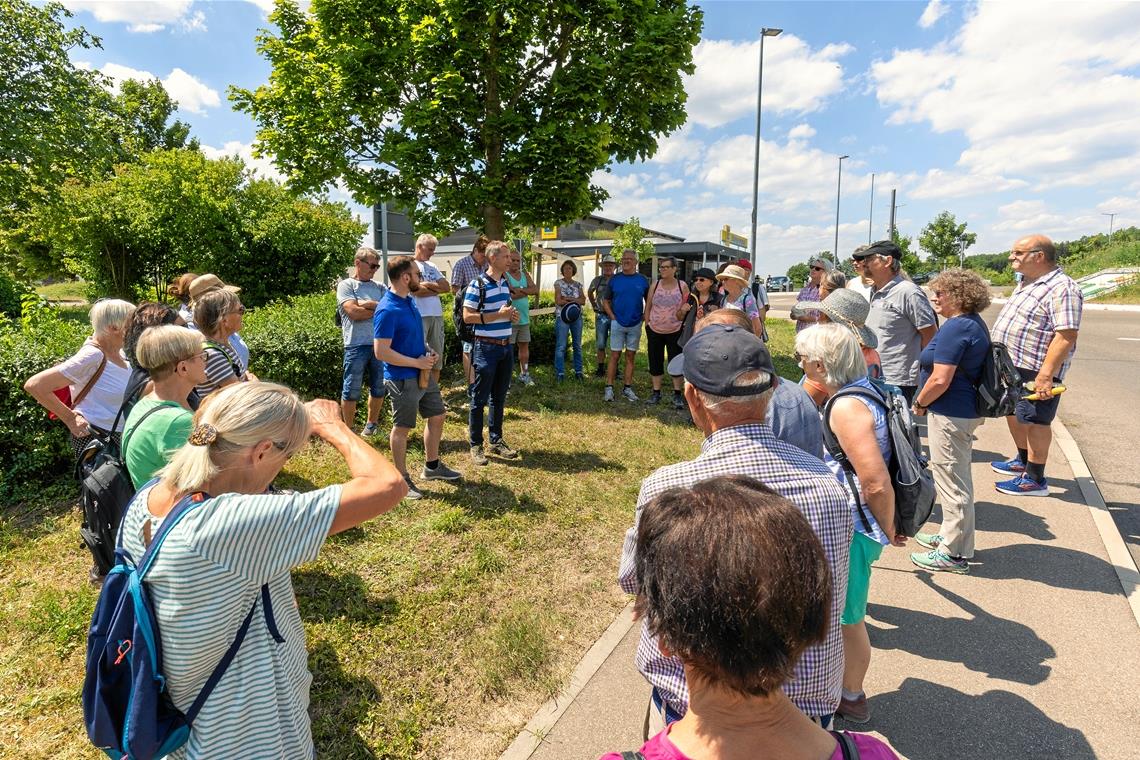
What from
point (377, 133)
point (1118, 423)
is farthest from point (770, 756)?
point (377, 133)

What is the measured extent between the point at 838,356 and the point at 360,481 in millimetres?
1989

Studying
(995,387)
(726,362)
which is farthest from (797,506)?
(995,387)

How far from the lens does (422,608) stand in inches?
135

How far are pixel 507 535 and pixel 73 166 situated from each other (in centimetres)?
2339

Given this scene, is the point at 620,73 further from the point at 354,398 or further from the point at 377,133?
the point at 354,398

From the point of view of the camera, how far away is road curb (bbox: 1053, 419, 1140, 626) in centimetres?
363

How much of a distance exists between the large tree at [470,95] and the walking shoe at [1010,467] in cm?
665

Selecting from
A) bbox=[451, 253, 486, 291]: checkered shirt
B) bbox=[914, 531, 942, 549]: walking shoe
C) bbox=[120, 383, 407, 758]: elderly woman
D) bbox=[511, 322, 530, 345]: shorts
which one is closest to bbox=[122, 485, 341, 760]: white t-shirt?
bbox=[120, 383, 407, 758]: elderly woman

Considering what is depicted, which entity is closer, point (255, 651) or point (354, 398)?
point (255, 651)

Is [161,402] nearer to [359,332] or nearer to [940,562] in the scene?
[359,332]

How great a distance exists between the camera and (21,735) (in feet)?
8.34

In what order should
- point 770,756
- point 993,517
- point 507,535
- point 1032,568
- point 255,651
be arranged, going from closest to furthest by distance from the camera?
1. point 770,756
2. point 255,651
3. point 1032,568
4. point 507,535
5. point 993,517

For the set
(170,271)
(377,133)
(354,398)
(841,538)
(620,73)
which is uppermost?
(620,73)

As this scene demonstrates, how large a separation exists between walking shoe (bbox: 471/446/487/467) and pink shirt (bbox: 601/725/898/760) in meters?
4.66
